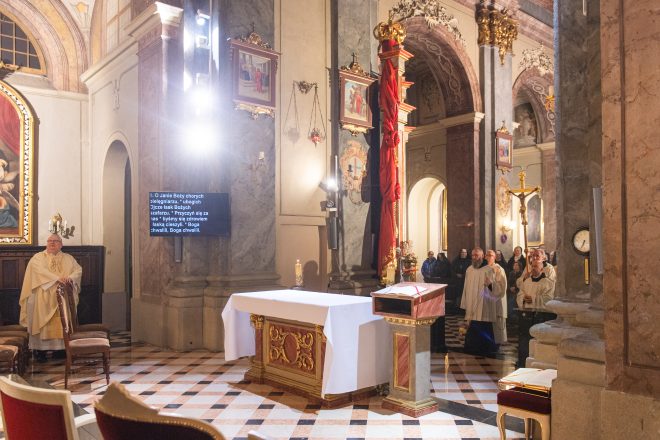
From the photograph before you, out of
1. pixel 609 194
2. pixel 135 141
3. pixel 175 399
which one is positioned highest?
pixel 135 141

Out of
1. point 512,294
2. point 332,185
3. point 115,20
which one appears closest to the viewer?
point 332,185

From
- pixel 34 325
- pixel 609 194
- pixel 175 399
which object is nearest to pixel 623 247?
pixel 609 194

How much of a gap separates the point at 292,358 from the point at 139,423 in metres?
4.60

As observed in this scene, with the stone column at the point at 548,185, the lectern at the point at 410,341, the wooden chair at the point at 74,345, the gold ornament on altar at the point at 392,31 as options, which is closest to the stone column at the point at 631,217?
the lectern at the point at 410,341

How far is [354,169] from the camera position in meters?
9.88

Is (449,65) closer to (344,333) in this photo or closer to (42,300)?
(344,333)

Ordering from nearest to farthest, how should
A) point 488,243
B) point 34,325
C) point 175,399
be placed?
point 175,399
point 34,325
point 488,243

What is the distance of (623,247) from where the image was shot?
3375mm

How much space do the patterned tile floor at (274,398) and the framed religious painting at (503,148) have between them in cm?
629

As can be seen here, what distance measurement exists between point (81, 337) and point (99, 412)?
5605 mm

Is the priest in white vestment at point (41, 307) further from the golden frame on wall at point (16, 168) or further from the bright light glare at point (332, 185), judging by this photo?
the bright light glare at point (332, 185)

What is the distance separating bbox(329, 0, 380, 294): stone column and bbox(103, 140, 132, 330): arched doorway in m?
4.29

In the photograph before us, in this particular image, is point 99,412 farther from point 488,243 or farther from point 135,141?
point 488,243

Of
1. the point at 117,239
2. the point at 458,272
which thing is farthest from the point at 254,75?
the point at 458,272
